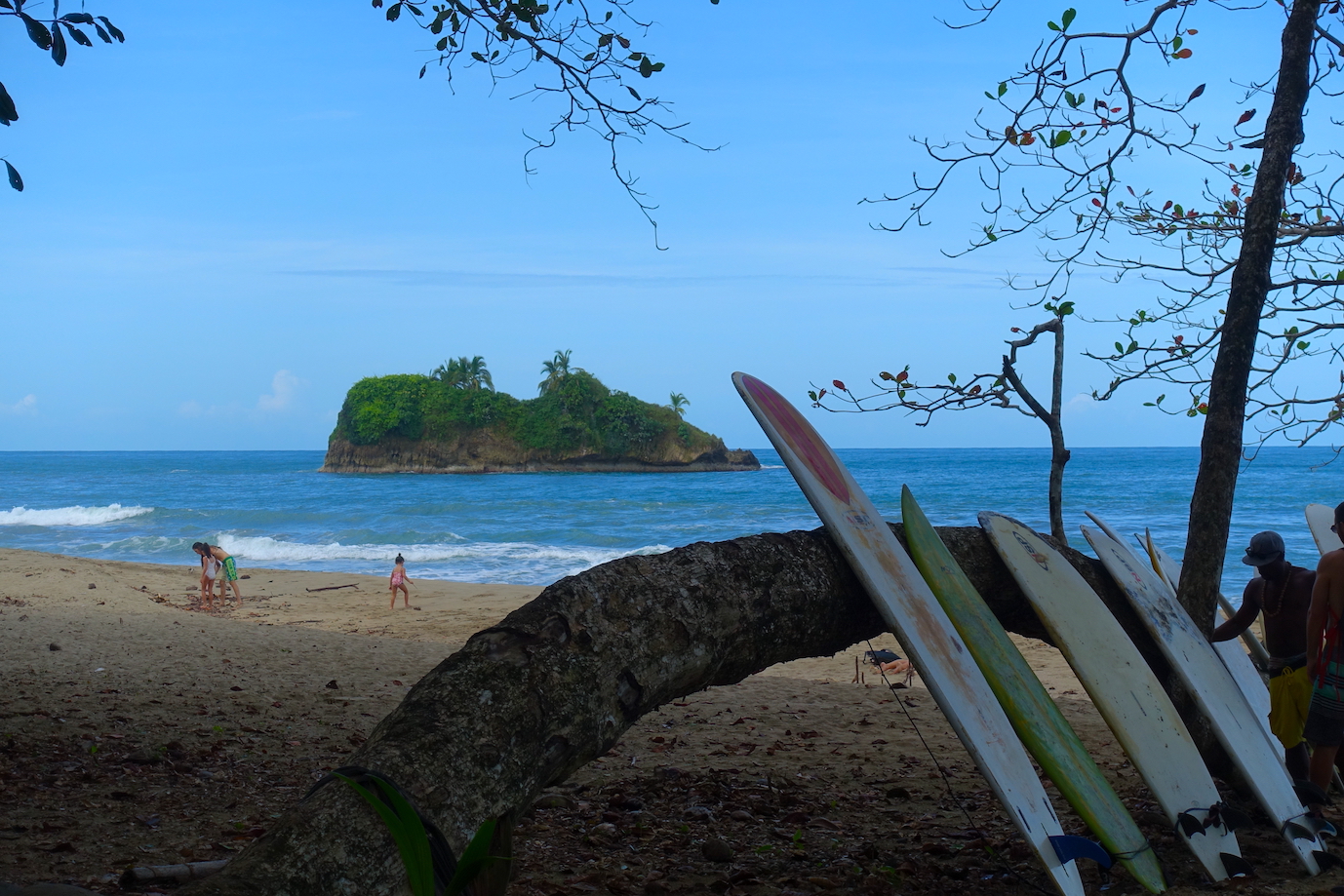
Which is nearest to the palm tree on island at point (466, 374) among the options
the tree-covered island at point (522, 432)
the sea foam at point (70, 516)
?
the tree-covered island at point (522, 432)

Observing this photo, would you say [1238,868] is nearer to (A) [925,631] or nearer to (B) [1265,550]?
Answer: (A) [925,631]

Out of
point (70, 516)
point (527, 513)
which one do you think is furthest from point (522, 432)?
point (70, 516)

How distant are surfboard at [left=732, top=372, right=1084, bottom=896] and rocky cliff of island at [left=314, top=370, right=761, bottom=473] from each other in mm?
53186

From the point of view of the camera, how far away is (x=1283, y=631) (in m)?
3.53

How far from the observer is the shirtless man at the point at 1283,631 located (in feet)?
11.1

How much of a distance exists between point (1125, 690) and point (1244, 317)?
4.99 ft

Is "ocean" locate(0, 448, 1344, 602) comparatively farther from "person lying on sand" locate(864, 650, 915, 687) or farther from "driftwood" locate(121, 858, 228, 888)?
"driftwood" locate(121, 858, 228, 888)

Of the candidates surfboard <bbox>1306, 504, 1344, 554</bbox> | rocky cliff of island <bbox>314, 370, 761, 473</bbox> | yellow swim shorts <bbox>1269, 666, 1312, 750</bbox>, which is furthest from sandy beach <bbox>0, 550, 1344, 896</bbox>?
rocky cliff of island <bbox>314, 370, 761, 473</bbox>

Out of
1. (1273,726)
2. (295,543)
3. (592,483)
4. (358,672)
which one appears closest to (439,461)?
(592,483)

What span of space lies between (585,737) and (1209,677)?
8.23 ft

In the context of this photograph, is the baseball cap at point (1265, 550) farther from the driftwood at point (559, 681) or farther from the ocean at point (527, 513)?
the ocean at point (527, 513)

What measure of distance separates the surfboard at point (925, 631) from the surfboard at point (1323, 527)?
9.18 feet

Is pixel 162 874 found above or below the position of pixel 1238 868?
above

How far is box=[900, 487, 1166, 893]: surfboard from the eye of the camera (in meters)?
2.53
